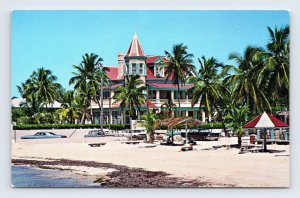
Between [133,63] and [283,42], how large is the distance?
155 centimetres

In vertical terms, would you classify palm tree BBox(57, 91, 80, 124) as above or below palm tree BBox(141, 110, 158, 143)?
above

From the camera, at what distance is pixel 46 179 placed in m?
6.80

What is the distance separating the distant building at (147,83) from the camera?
6.93 m

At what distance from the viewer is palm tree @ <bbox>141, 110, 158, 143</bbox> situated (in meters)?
7.18

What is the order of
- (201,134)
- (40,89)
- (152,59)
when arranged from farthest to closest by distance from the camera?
(201,134) → (40,89) → (152,59)

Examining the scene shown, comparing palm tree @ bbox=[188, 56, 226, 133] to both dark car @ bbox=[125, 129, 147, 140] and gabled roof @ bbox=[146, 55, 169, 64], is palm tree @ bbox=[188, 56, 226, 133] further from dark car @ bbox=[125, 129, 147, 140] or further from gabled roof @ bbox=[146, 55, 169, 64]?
dark car @ bbox=[125, 129, 147, 140]

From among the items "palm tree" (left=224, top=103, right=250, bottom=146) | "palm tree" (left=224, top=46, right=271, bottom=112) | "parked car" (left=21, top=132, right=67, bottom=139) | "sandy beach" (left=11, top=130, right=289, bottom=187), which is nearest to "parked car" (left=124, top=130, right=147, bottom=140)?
"sandy beach" (left=11, top=130, right=289, bottom=187)

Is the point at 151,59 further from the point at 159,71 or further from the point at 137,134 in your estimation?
the point at 137,134

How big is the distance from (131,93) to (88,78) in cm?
48

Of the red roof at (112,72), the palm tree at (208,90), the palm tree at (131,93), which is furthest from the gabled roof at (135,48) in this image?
the palm tree at (208,90)

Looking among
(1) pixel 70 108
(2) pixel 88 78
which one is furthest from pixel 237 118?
(1) pixel 70 108

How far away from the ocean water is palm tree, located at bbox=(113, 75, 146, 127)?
896mm

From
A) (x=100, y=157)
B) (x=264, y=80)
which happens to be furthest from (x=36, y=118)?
(x=264, y=80)

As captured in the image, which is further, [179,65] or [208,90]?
[208,90]
